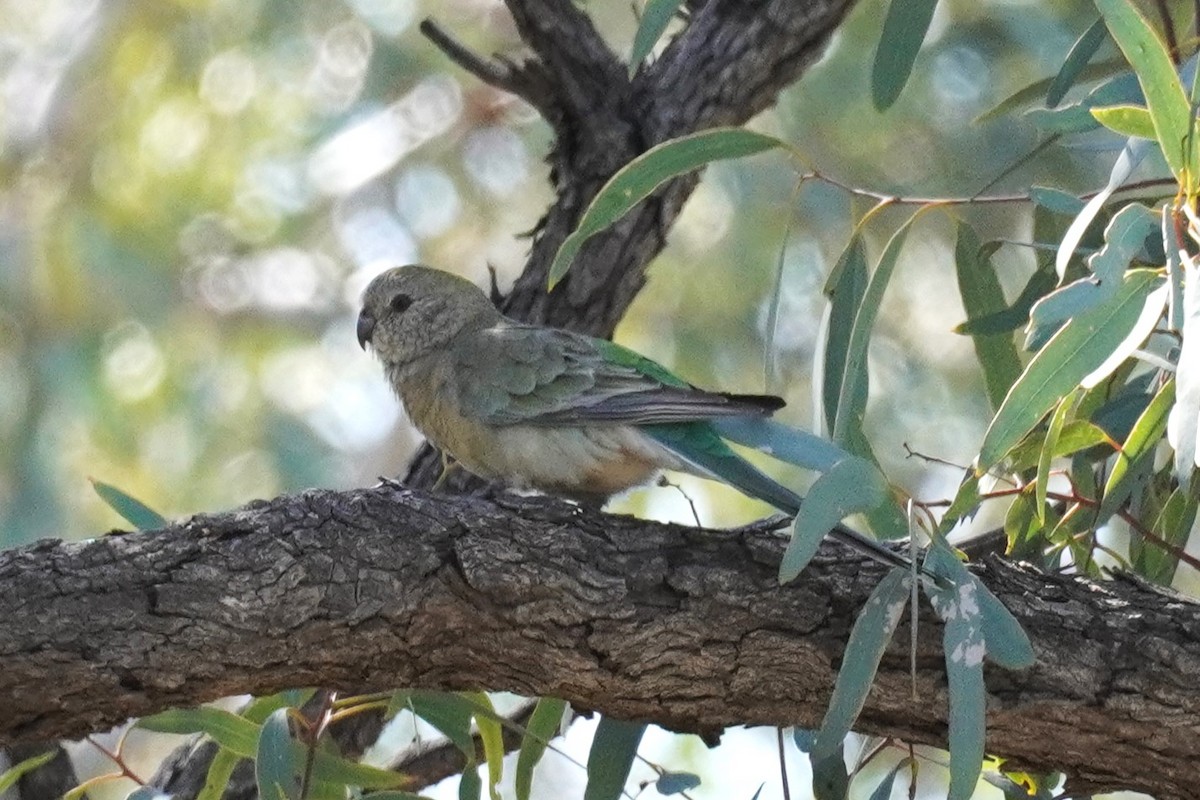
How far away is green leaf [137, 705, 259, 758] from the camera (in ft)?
8.33

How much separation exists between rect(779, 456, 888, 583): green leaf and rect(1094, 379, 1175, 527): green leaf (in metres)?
0.50

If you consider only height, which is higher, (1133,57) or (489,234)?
(489,234)

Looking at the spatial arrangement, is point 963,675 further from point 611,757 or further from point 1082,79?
point 1082,79

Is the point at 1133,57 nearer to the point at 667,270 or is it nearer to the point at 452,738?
the point at 452,738

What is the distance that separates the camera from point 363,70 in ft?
22.3

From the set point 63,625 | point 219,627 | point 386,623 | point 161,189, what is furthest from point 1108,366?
point 161,189

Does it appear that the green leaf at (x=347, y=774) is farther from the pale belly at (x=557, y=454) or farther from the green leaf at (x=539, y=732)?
the pale belly at (x=557, y=454)

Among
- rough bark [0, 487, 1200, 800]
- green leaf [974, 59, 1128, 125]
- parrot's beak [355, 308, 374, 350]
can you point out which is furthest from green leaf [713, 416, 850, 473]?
parrot's beak [355, 308, 374, 350]

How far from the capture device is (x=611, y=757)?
2559 millimetres

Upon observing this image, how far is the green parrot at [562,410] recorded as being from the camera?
2719 millimetres

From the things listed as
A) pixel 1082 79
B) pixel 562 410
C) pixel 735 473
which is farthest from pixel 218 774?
pixel 1082 79

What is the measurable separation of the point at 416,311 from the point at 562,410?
806 mm

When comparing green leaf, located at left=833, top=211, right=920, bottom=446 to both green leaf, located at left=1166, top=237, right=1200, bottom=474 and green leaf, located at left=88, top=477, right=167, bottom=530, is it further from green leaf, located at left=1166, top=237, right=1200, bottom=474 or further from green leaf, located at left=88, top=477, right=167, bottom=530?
green leaf, located at left=88, top=477, right=167, bottom=530

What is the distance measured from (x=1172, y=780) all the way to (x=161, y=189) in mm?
5264
